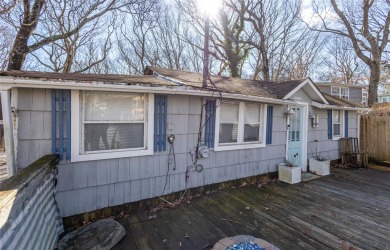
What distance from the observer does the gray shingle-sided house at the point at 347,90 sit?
19891 mm

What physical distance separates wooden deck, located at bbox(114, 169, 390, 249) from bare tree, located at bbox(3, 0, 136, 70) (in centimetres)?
970

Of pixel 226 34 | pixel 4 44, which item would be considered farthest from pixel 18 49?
pixel 226 34

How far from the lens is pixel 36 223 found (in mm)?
2180

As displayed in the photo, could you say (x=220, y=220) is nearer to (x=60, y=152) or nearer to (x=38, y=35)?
(x=60, y=152)

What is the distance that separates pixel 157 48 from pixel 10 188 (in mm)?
17933

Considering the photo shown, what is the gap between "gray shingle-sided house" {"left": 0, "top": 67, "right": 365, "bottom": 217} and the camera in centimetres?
326

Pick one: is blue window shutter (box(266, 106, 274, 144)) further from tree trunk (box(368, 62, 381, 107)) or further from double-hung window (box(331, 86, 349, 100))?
double-hung window (box(331, 86, 349, 100))

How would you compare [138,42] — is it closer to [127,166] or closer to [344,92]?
[127,166]

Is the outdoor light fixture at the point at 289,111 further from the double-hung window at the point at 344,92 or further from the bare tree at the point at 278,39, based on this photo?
the double-hung window at the point at 344,92

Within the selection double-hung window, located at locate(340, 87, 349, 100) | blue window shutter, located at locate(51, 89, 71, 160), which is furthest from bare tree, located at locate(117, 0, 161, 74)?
double-hung window, located at locate(340, 87, 349, 100)

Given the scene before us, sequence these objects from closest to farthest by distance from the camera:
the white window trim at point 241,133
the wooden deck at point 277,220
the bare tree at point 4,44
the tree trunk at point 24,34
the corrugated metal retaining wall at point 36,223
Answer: the corrugated metal retaining wall at point 36,223 < the wooden deck at point 277,220 < the white window trim at point 241,133 < the tree trunk at point 24,34 < the bare tree at point 4,44

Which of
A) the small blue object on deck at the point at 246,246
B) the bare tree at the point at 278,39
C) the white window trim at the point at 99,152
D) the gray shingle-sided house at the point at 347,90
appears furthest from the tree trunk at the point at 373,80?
the small blue object on deck at the point at 246,246

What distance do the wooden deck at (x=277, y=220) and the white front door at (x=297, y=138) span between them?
150cm

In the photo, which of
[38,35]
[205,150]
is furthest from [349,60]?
[38,35]
